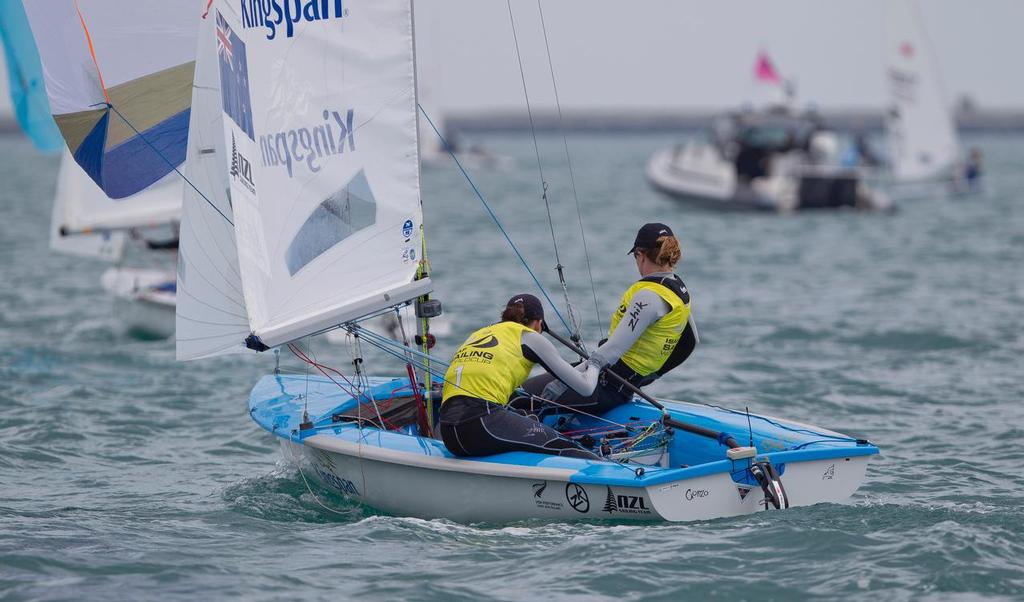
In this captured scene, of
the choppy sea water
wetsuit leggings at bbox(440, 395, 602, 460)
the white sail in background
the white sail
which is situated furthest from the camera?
the white sail

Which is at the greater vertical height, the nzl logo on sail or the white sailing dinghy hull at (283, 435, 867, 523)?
the nzl logo on sail

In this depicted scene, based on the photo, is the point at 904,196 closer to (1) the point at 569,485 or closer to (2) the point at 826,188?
(2) the point at 826,188

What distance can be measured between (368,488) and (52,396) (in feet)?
13.9

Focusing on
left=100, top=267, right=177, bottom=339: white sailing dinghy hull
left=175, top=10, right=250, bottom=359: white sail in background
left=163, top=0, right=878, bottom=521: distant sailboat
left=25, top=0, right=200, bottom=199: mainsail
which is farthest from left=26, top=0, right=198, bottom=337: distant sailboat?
left=100, top=267, right=177, bottom=339: white sailing dinghy hull

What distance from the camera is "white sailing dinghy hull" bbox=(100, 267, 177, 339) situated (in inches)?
498

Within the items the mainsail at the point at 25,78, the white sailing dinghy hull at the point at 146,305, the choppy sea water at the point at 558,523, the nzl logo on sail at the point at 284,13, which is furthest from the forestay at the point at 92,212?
the nzl logo on sail at the point at 284,13

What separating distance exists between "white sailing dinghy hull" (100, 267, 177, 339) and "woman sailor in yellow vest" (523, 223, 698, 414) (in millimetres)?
6374

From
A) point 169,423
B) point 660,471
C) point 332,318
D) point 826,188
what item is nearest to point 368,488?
point 332,318

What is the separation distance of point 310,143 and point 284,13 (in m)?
0.64

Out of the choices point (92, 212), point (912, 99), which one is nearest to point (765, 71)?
point (912, 99)

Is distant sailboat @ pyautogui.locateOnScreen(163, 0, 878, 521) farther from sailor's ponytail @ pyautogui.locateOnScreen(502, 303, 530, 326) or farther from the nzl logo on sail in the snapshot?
sailor's ponytail @ pyautogui.locateOnScreen(502, 303, 530, 326)

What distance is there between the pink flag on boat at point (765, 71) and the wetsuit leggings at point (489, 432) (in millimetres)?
25666

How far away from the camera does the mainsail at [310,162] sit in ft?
21.9

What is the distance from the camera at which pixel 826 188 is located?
27.7 meters
